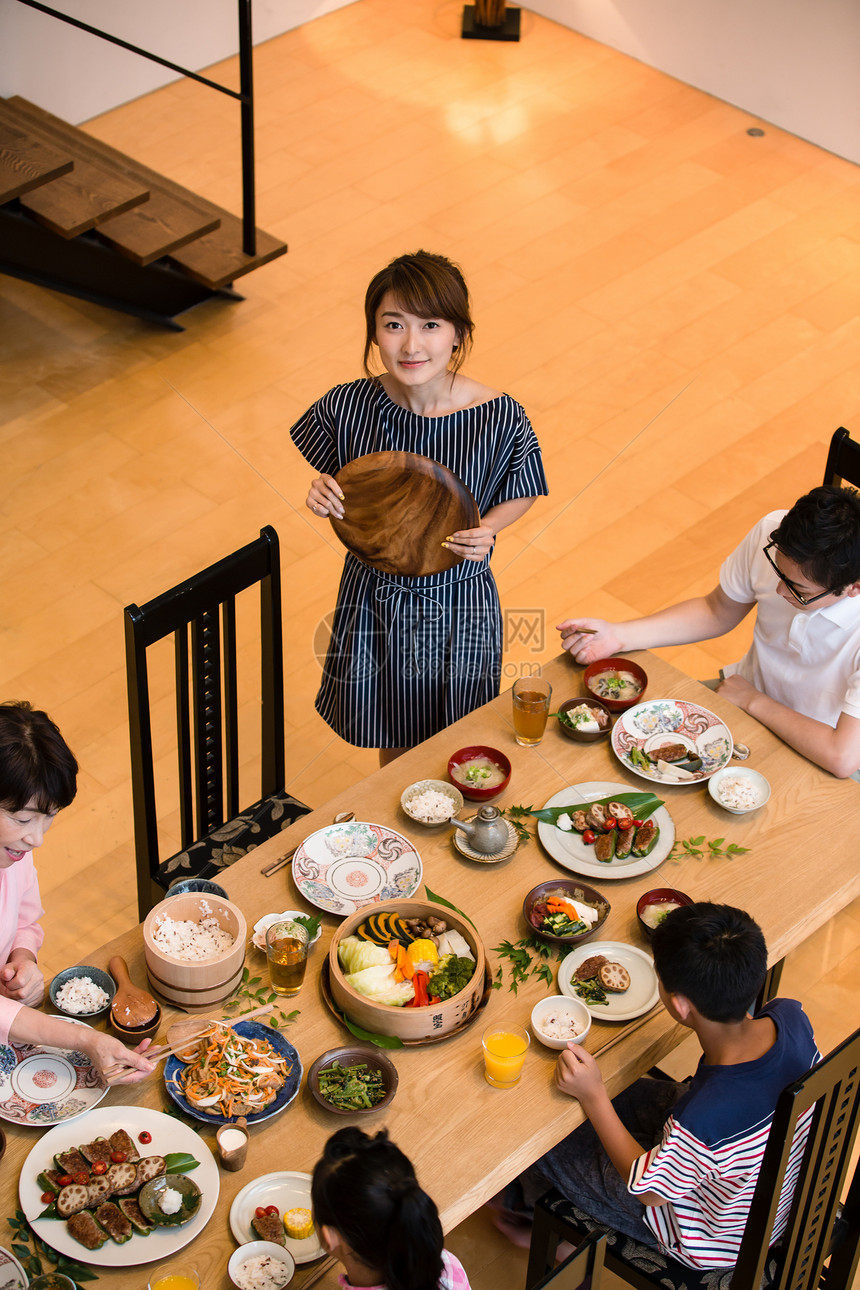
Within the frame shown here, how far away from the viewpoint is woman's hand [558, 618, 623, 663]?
8.80 feet

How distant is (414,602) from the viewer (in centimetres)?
277

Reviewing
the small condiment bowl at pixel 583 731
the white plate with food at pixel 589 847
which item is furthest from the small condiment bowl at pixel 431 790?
the small condiment bowl at pixel 583 731

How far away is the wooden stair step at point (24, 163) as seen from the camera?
425 centimetres

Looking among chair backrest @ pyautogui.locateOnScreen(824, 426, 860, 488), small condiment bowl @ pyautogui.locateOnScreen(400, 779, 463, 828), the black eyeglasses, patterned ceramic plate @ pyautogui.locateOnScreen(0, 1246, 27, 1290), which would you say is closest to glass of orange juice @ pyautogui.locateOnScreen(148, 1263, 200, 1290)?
patterned ceramic plate @ pyautogui.locateOnScreen(0, 1246, 27, 1290)

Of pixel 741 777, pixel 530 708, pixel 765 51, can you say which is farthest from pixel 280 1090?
pixel 765 51

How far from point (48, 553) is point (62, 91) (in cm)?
272

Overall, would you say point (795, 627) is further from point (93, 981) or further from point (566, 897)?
point (93, 981)

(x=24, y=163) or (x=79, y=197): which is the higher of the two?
(x=24, y=163)

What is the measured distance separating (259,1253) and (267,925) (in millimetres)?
539

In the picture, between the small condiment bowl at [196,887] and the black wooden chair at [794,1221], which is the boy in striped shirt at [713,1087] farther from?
the small condiment bowl at [196,887]

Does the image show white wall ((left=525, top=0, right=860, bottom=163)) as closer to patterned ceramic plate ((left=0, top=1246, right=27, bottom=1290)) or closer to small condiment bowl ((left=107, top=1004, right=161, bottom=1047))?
small condiment bowl ((left=107, top=1004, right=161, bottom=1047))

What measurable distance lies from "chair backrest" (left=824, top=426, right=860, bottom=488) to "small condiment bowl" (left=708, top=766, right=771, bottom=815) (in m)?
0.80

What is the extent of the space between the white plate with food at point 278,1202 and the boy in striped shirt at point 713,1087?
1.34ft

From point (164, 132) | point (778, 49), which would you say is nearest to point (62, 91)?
point (164, 132)
